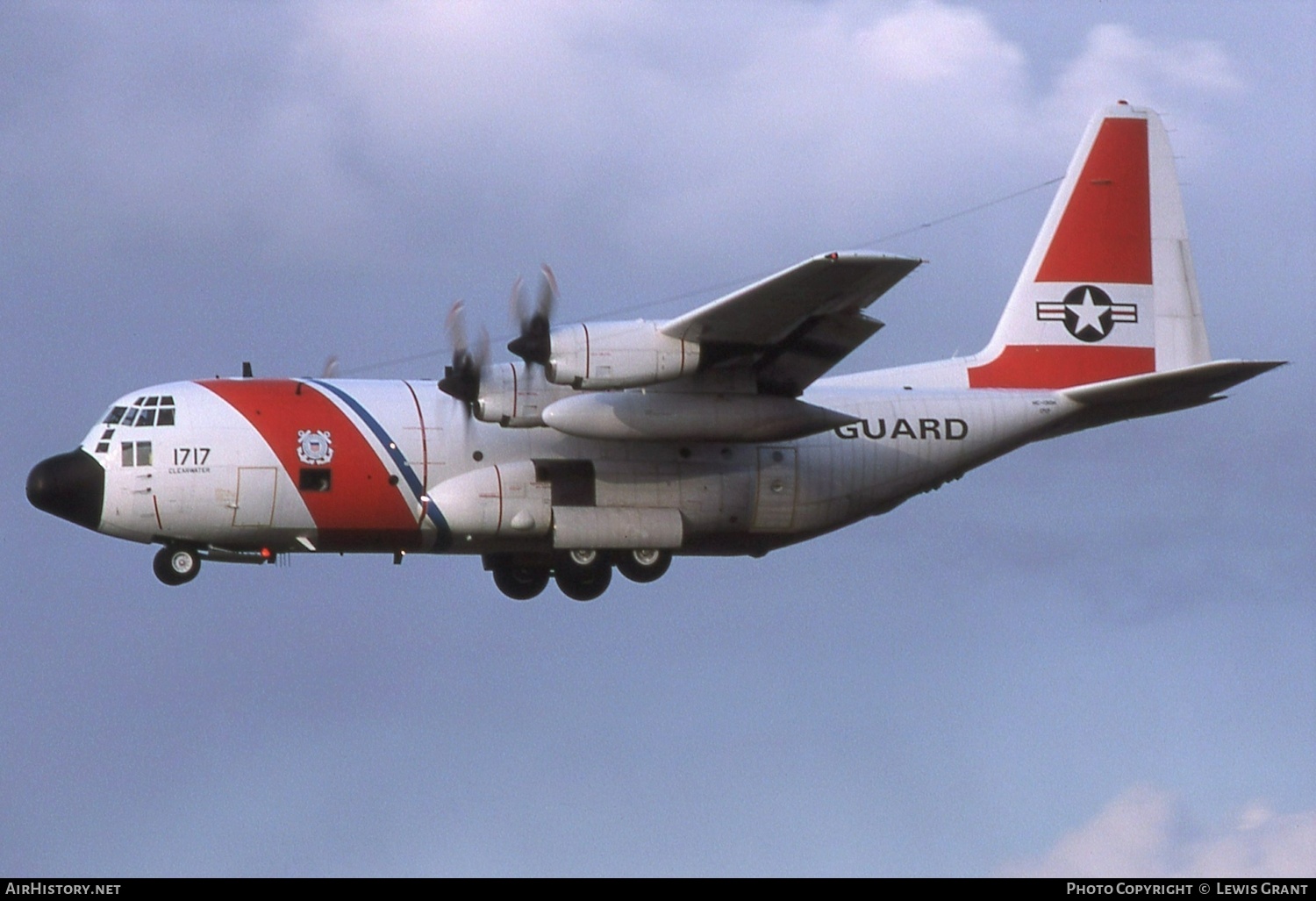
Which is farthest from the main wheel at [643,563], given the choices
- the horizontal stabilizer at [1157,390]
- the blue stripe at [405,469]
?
the horizontal stabilizer at [1157,390]

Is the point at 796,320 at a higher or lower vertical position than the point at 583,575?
higher

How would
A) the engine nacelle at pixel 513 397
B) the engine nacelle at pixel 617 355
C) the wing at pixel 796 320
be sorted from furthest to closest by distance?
the engine nacelle at pixel 513 397
the engine nacelle at pixel 617 355
the wing at pixel 796 320

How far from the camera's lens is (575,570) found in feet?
89.4

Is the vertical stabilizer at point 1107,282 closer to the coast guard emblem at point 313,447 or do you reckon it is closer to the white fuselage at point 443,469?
the white fuselage at point 443,469

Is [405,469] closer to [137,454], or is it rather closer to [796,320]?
[137,454]

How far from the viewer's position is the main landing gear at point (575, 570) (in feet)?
88.9

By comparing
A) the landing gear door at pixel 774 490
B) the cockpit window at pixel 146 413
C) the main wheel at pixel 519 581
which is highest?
the cockpit window at pixel 146 413

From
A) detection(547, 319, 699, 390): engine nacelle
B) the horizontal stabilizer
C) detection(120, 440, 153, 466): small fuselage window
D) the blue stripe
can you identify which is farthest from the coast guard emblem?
the horizontal stabilizer

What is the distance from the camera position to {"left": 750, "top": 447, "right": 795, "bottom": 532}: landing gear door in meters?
27.2

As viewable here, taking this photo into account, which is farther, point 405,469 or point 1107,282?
point 1107,282

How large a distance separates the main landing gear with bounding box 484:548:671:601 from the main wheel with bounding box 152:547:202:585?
3.99m

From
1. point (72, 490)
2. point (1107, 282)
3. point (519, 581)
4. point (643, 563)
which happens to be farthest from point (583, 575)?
point (1107, 282)

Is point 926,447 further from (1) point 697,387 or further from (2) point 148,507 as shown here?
(2) point 148,507

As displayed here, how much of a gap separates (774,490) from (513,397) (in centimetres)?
368
